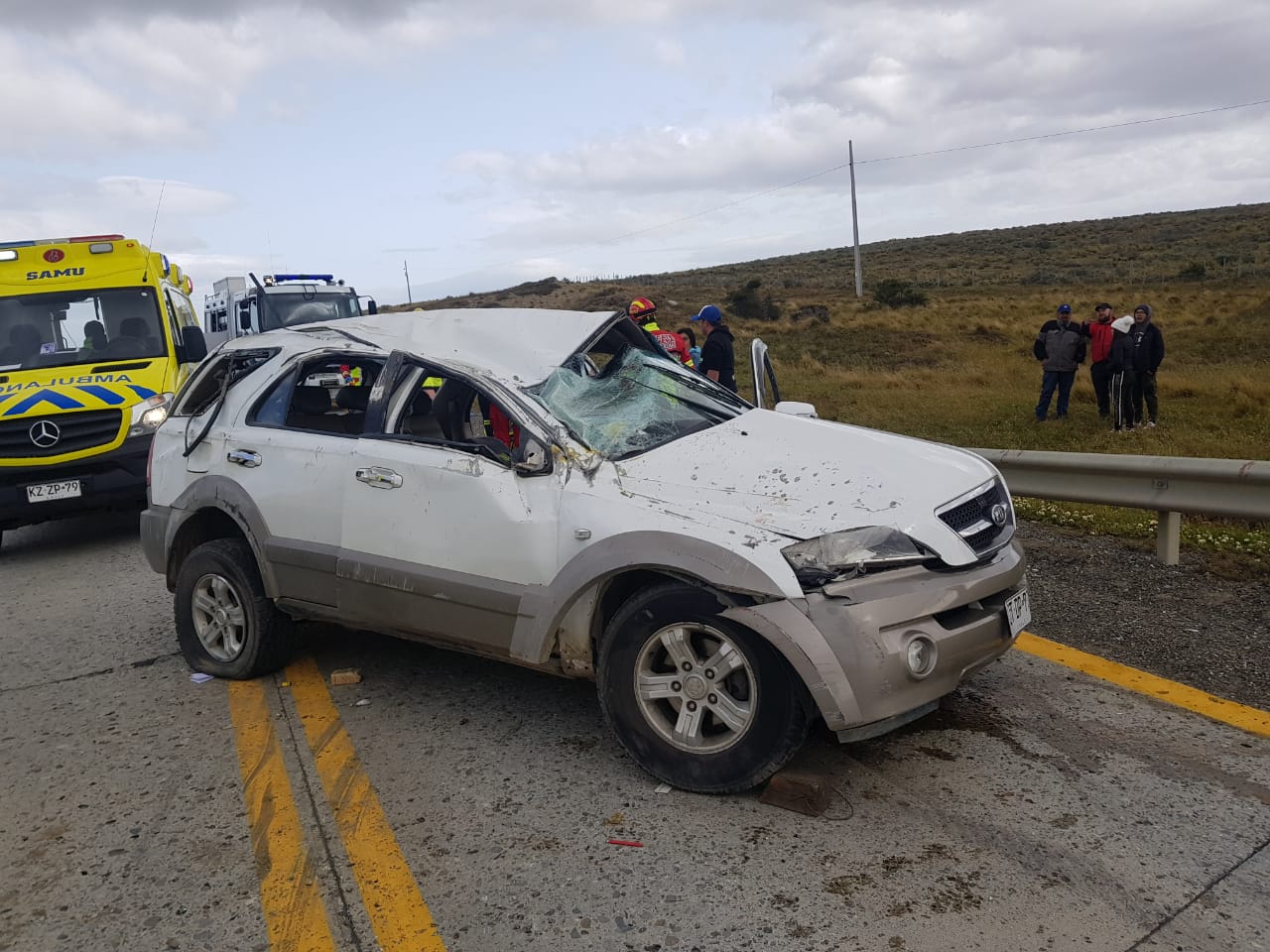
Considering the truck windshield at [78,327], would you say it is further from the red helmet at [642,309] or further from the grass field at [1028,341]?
the grass field at [1028,341]

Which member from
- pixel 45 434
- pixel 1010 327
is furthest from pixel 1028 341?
pixel 45 434

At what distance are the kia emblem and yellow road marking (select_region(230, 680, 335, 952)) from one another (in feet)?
16.6

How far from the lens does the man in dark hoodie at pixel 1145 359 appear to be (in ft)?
42.6

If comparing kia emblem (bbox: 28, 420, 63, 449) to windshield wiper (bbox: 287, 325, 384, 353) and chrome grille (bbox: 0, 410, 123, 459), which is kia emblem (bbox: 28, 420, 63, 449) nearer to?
chrome grille (bbox: 0, 410, 123, 459)

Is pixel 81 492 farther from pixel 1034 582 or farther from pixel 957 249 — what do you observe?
pixel 957 249

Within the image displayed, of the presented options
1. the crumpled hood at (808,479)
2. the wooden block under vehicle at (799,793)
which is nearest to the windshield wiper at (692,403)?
the crumpled hood at (808,479)

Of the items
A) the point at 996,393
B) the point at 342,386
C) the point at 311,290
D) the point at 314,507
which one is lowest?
the point at 996,393

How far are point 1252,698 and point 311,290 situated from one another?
56.9 feet

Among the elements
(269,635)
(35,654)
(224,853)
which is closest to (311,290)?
(35,654)

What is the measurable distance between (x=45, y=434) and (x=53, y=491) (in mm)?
473

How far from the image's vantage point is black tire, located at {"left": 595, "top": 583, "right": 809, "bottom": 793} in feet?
11.6

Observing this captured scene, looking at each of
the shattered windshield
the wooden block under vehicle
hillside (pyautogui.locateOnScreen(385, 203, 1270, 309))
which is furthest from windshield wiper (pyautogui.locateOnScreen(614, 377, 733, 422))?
hillside (pyautogui.locateOnScreen(385, 203, 1270, 309))

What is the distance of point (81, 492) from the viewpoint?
8859 mm

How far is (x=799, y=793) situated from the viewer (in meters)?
3.61
